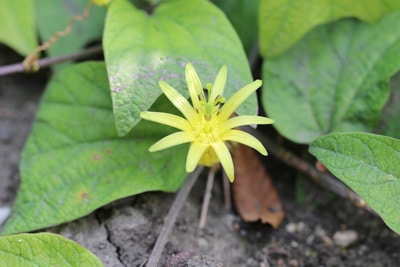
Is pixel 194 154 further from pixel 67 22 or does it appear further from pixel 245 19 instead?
pixel 67 22

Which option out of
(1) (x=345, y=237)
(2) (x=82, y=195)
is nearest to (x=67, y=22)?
(2) (x=82, y=195)

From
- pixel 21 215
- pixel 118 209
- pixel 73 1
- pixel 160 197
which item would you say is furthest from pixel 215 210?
pixel 73 1

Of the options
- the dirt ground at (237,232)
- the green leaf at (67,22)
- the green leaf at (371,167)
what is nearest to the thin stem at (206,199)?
the dirt ground at (237,232)

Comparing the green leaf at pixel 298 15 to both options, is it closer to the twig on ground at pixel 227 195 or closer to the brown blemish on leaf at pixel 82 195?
the twig on ground at pixel 227 195

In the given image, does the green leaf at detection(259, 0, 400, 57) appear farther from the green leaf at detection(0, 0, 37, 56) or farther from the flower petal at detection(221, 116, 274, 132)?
the green leaf at detection(0, 0, 37, 56)

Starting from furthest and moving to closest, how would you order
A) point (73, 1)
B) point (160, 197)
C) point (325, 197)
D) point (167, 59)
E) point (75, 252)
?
point (73, 1) → point (325, 197) → point (160, 197) → point (167, 59) → point (75, 252)

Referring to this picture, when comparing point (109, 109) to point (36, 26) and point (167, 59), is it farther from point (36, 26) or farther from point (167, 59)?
point (36, 26)

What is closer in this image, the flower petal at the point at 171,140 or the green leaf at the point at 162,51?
the flower petal at the point at 171,140
